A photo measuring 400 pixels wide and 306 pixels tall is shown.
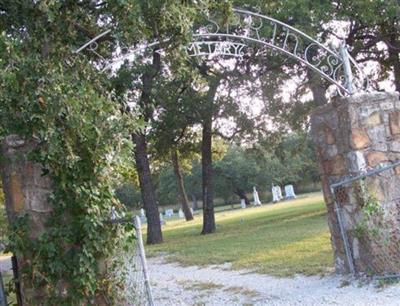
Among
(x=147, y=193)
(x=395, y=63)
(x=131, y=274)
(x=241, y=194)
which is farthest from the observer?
(x=241, y=194)

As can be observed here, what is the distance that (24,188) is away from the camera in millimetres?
5418

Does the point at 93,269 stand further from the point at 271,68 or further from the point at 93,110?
the point at 271,68

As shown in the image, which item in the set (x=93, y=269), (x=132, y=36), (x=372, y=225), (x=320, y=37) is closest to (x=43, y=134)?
(x=93, y=269)

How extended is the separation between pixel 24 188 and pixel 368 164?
4.36 metres

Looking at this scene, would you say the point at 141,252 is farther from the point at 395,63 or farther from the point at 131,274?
the point at 395,63

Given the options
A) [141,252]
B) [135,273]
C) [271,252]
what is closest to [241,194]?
[271,252]

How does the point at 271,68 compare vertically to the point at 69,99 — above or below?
above

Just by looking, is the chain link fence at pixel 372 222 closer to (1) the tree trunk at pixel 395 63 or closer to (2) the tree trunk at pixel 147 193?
(2) the tree trunk at pixel 147 193

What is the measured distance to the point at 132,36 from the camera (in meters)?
5.96

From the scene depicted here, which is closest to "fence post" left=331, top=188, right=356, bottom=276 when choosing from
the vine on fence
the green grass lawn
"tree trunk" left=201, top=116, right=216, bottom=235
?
the green grass lawn

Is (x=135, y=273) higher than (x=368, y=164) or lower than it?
lower

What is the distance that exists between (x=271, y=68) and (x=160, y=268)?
880 centimetres

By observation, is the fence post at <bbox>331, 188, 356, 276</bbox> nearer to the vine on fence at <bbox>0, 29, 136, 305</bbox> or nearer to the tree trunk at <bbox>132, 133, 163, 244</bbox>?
the vine on fence at <bbox>0, 29, 136, 305</bbox>

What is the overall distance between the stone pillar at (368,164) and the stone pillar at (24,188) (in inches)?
156
